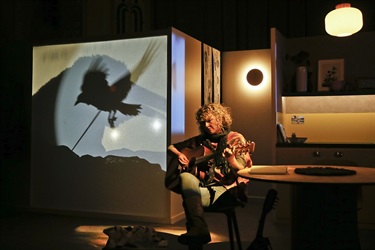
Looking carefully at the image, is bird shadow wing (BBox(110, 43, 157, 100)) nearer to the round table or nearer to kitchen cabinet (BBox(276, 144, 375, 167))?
kitchen cabinet (BBox(276, 144, 375, 167))

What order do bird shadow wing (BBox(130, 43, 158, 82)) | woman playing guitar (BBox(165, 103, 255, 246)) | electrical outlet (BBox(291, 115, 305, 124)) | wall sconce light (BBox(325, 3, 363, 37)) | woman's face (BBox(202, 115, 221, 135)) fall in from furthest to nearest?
electrical outlet (BBox(291, 115, 305, 124)) < bird shadow wing (BBox(130, 43, 158, 82)) < wall sconce light (BBox(325, 3, 363, 37)) < woman's face (BBox(202, 115, 221, 135)) < woman playing guitar (BBox(165, 103, 255, 246))

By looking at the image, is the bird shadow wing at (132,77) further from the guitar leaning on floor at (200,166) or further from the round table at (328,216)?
the round table at (328,216)

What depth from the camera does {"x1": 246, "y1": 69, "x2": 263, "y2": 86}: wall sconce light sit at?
4.95 m

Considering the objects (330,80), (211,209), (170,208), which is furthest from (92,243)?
(330,80)

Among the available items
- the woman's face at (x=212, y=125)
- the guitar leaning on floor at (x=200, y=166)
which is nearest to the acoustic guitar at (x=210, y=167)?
the guitar leaning on floor at (x=200, y=166)

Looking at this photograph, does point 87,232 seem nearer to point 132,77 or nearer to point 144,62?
point 132,77

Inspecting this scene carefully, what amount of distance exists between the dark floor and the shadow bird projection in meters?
0.98

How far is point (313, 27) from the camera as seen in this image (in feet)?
18.2

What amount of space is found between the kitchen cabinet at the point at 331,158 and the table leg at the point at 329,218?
3.74 ft

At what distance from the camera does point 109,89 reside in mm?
4043

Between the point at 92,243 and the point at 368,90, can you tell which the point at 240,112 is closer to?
the point at 368,90

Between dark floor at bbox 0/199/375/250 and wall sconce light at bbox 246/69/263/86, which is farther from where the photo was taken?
wall sconce light at bbox 246/69/263/86

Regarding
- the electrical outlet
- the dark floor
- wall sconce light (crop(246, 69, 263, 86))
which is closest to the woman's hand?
the dark floor

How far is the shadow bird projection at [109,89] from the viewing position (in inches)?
155
